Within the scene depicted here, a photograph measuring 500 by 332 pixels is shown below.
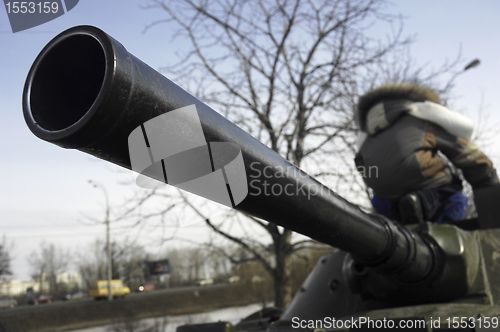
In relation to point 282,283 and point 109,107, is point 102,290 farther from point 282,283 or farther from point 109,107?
point 109,107

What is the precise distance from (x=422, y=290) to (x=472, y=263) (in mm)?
402

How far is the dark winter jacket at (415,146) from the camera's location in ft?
12.5


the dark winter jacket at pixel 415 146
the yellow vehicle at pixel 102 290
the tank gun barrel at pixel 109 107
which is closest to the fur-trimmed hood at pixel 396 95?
the dark winter jacket at pixel 415 146

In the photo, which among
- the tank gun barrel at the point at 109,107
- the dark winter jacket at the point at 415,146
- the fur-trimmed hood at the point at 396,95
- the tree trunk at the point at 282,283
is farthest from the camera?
the tree trunk at the point at 282,283

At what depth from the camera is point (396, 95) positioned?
4156mm

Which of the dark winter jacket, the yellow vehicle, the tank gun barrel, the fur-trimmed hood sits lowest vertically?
the yellow vehicle

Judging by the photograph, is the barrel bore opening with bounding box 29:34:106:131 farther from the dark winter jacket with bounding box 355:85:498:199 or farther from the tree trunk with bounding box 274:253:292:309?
the tree trunk with bounding box 274:253:292:309

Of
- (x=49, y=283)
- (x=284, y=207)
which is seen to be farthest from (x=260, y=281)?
(x=49, y=283)

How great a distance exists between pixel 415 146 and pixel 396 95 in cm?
54

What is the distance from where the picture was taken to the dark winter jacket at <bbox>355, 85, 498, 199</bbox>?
3.79m

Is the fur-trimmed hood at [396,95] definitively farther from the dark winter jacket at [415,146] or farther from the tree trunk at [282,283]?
the tree trunk at [282,283]

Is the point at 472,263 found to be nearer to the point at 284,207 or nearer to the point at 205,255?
the point at 284,207

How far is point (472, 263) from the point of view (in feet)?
10.2

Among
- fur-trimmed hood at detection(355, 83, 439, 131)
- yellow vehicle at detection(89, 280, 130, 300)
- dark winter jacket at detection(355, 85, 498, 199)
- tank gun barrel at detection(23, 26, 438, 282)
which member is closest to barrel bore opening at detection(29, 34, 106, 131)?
tank gun barrel at detection(23, 26, 438, 282)
